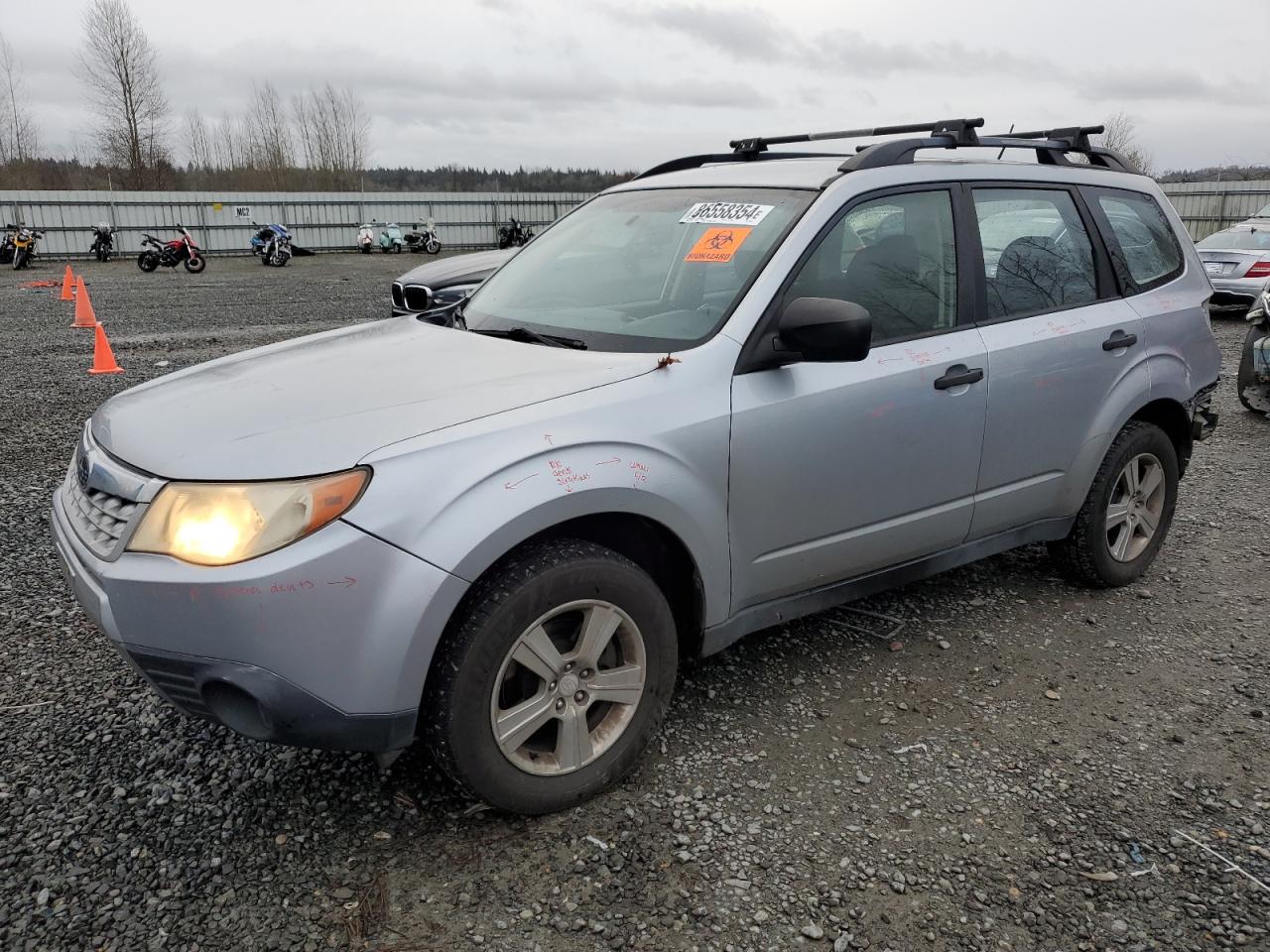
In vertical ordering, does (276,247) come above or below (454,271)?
below

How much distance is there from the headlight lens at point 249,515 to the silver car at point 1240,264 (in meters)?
13.4

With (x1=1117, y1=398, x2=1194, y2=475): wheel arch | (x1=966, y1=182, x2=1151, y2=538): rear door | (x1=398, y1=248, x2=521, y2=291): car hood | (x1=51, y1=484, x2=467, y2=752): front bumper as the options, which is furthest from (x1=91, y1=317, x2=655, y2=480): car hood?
(x1=398, y1=248, x2=521, y2=291): car hood

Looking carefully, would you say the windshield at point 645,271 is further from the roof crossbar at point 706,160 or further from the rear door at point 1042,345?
the rear door at point 1042,345

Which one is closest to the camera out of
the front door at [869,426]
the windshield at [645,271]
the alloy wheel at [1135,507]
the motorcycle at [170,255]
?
the front door at [869,426]

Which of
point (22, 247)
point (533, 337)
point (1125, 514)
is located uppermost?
point (533, 337)

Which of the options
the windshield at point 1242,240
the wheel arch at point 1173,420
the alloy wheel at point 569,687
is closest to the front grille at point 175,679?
the alloy wheel at point 569,687

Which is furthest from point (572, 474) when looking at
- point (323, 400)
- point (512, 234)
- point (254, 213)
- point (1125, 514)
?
point (254, 213)

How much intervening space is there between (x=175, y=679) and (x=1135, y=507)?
390 cm

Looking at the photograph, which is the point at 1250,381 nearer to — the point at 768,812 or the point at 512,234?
the point at 768,812

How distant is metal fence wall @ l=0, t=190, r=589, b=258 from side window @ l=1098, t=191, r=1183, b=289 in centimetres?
2293

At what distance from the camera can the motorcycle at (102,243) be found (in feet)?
86.9

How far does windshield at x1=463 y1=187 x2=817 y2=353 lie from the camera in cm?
311

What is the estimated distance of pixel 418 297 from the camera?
7504 millimetres

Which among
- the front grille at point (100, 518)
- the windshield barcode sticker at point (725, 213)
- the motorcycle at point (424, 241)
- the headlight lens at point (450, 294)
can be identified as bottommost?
the motorcycle at point (424, 241)
